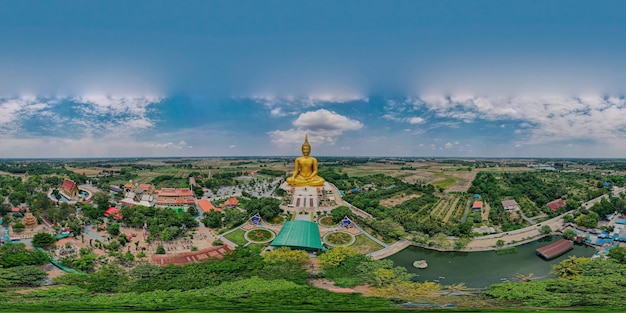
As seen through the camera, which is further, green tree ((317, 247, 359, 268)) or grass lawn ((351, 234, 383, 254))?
grass lawn ((351, 234, 383, 254))

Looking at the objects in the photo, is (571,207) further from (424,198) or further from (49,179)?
(49,179)

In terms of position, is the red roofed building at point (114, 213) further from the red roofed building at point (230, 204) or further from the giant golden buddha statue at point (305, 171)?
the giant golden buddha statue at point (305, 171)

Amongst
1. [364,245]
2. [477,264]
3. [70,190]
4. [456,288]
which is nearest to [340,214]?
[364,245]

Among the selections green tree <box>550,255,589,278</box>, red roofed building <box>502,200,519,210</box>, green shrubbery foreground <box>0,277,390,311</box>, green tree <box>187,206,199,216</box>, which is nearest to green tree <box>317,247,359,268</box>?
green shrubbery foreground <box>0,277,390,311</box>

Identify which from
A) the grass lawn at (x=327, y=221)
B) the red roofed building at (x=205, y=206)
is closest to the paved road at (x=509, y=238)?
the grass lawn at (x=327, y=221)

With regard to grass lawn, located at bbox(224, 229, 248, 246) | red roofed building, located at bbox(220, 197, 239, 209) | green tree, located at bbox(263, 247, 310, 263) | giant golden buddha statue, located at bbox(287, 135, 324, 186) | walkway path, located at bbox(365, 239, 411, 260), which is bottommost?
walkway path, located at bbox(365, 239, 411, 260)

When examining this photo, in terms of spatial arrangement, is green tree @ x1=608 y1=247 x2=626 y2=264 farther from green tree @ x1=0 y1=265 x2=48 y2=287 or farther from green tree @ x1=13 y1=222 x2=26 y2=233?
green tree @ x1=13 y1=222 x2=26 y2=233

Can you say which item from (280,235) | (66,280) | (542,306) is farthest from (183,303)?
(542,306)

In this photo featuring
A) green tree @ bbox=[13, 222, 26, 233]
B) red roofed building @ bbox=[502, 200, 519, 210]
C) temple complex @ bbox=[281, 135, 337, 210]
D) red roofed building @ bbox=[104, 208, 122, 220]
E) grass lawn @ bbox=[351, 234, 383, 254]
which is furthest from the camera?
red roofed building @ bbox=[502, 200, 519, 210]
